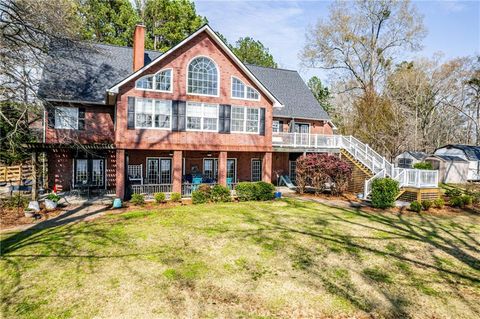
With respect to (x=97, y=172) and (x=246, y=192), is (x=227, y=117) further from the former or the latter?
(x=97, y=172)

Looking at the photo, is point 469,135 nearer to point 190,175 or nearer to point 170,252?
point 190,175

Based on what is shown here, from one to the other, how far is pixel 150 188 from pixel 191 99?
6.08m

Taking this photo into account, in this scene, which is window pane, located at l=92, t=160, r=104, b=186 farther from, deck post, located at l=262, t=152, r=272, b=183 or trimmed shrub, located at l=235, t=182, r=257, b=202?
deck post, located at l=262, t=152, r=272, b=183

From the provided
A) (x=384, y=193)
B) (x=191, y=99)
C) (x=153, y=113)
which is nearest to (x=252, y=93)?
(x=191, y=99)

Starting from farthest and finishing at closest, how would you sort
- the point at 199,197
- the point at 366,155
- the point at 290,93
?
the point at 290,93 < the point at 366,155 < the point at 199,197

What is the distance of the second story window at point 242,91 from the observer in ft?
65.0

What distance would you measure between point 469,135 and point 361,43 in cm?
2874

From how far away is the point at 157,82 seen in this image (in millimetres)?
17828

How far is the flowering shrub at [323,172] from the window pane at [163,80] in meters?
9.51

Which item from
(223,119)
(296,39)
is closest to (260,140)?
(223,119)

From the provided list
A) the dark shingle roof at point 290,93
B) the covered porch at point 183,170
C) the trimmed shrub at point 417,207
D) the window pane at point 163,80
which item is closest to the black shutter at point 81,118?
the covered porch at point 183,170

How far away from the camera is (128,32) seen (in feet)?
120

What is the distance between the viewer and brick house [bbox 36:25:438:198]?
1759cm

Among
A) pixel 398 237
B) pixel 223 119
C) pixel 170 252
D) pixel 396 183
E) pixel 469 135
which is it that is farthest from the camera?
pixel 469 135
